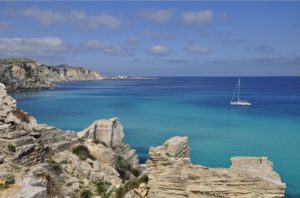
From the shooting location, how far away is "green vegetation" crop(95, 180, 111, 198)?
760 inches

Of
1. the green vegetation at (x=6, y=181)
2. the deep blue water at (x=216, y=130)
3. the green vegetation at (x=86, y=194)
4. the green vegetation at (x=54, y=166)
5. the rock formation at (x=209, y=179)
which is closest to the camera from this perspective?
the green vegetation at (x=6, y=181)

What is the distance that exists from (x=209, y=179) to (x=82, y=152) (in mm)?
13342

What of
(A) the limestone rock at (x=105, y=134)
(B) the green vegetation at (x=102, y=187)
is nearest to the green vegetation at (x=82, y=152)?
(A) the limestone rock at (x=105, y=134)

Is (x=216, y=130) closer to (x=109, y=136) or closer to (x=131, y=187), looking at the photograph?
(x=109, y=136)

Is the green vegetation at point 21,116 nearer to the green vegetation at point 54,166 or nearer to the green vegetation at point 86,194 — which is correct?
the green vegetation at point 54,166

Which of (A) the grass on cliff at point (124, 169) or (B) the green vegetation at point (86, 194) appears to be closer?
(B) the green vegetation at point (86, 194)

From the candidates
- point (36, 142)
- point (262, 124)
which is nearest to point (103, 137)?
point (36, 142)

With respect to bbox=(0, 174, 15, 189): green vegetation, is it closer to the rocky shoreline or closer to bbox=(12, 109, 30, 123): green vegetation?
the rocky shoreline

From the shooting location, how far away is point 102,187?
20562 millimetres

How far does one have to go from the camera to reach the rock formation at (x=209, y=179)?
13.9 m

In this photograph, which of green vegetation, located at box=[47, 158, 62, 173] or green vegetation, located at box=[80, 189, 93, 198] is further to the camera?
green vegetation, located at box=[47, 158, 62, 173]

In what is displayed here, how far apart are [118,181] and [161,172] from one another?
765cm

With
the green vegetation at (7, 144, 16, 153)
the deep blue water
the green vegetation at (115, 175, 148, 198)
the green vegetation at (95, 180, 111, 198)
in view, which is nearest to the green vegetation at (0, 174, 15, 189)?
the green vegetation at (115, 175, 148, 198)

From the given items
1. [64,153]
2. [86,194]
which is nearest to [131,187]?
[86,194]
